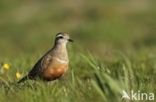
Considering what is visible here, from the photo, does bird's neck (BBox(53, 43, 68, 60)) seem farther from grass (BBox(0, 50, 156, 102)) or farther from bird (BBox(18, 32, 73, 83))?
grass (BBox(0, 50, 156, 102))

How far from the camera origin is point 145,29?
76.5ft

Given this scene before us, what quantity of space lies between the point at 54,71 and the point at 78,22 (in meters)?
15.5

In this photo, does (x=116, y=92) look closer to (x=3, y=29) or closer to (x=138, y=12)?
(x=3, y=29)

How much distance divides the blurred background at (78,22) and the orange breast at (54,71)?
1116cm

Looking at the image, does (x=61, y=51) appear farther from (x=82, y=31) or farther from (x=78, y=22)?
(x=78, y=22)

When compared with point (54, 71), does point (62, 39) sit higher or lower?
higher

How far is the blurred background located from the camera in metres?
22.1

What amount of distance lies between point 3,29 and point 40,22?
134 centimetres

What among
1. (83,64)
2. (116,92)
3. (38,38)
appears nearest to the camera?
(116,92)

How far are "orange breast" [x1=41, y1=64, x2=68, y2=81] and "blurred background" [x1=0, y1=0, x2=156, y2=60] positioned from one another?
11.2 metres

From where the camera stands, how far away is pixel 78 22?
80.3ft

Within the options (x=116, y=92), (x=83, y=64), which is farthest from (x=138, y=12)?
(x=116, y=92)

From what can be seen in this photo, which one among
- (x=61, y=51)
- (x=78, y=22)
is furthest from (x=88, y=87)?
(x=78, y=22)

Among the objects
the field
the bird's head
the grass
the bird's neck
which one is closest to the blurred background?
the field
